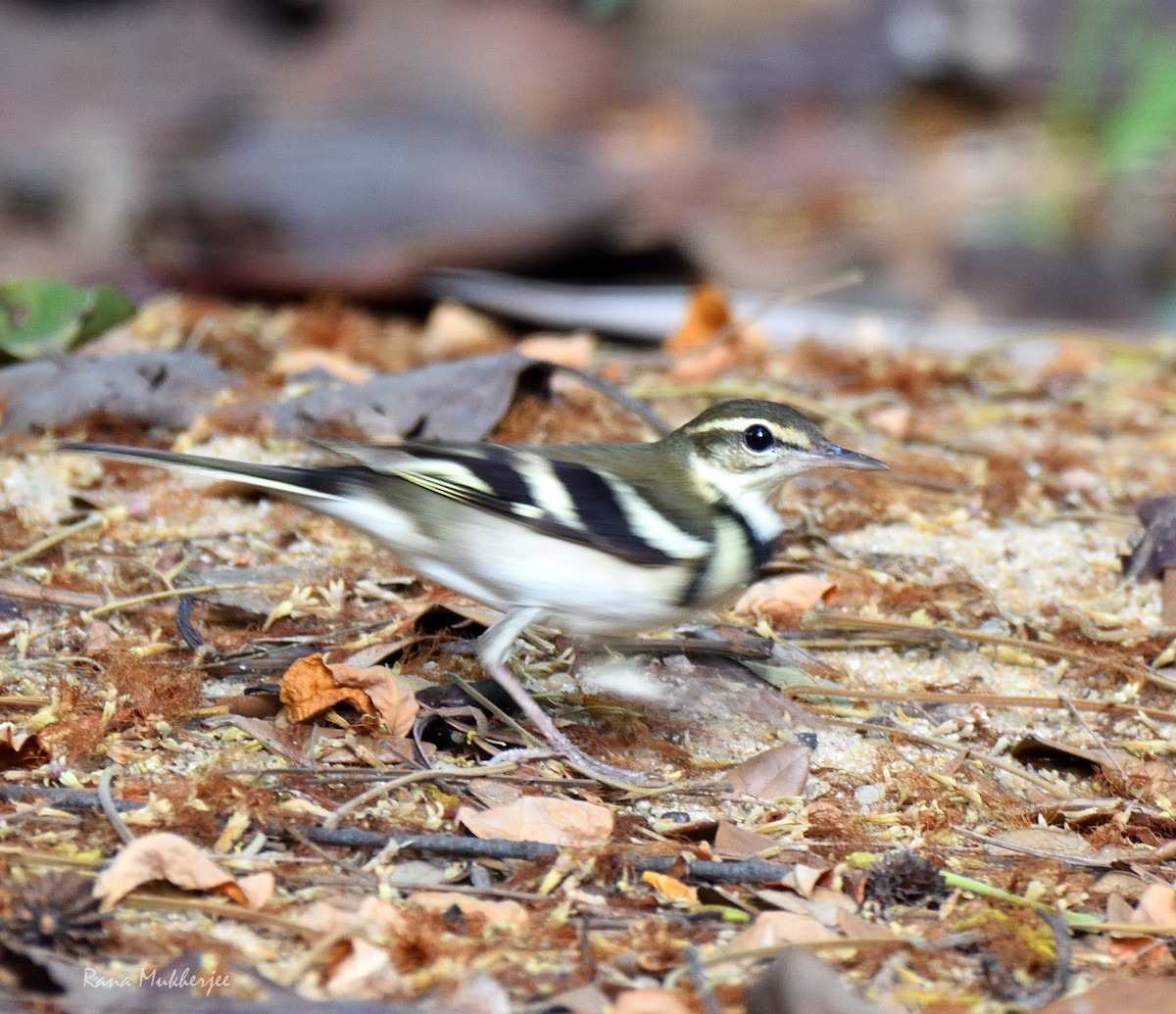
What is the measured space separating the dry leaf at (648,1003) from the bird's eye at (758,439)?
7.11 ft

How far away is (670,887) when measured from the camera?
3664 mm

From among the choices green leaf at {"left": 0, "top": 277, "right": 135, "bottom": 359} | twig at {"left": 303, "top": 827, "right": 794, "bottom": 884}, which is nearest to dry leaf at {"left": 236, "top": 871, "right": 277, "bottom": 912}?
twig at {"left": 303, "top": 827, "right": 794, "bottom": 884}

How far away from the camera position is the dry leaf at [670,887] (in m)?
3.64

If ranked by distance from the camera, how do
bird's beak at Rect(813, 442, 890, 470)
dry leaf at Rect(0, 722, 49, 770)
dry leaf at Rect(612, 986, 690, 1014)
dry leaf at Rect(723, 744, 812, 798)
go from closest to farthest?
dry leaf at Rect(612, 986, 690, 1014)
dry leaf at Rect(0, 722, 49, 770)
dry leaf at Rect(723, 744, 812, 798)
bird's beak at Rect(813, 442, 890, 470)

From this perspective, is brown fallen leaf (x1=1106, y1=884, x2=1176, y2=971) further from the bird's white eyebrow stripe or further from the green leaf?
the green leaf

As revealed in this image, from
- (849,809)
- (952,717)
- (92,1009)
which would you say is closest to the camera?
(92,1009)

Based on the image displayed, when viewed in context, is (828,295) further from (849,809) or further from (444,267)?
(849,809)

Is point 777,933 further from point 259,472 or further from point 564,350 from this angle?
point 564,350

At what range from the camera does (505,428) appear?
6535 millimetres

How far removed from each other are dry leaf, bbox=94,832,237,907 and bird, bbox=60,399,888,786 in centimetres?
119

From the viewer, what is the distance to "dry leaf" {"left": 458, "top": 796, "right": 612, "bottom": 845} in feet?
12.6

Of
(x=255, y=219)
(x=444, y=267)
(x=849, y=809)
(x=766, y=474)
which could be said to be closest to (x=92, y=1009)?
(x=849, y=809)

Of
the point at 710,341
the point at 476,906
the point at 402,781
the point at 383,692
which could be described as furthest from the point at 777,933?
the point at 710,341

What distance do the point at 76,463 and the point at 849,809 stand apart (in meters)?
3.49
